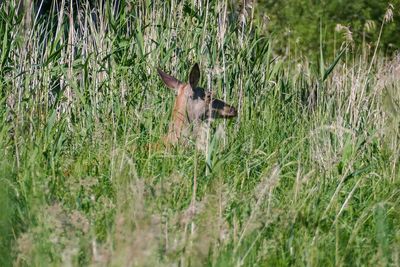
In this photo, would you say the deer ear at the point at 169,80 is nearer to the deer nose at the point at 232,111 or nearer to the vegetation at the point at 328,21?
the deer nose at the point at 232,111

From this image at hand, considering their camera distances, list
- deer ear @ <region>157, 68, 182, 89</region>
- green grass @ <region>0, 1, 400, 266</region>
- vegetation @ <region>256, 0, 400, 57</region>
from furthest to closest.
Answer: vegetation @ <region>256, 0, 400, 57</region> → deer ear @ <region>157, 68, 182, 89</region> → green grass @ <region>0, 1, 400, 266</region>

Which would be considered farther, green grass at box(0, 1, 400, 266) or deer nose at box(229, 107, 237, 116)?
deer nose at box(229, 107, 237, 116)

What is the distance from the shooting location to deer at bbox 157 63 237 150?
617cm

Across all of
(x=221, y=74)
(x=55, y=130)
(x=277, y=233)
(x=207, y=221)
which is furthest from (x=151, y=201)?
(x=221, y=74)

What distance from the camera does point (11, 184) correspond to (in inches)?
177

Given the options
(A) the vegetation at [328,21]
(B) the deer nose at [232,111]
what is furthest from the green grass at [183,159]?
(A) the vegetation at [328,21]

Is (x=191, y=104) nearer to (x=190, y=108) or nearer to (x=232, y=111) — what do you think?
(x=190, y=108)

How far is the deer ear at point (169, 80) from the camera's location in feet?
22.0

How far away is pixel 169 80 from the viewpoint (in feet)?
22.2

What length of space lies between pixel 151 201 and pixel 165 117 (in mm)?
2341

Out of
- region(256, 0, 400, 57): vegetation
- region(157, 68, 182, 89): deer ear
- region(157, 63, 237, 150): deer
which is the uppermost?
region(157, 68, 182, 89): deer ear

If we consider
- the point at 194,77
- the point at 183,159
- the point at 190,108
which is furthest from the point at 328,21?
the point at 183,159

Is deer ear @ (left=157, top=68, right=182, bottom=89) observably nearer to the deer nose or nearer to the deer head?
the deer head

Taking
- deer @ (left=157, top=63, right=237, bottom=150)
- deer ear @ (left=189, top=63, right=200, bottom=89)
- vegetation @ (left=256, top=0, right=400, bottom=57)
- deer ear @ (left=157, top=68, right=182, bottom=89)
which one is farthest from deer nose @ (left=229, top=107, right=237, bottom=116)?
vegetation @ (left=256, top=0, right=400, bottom=57)
